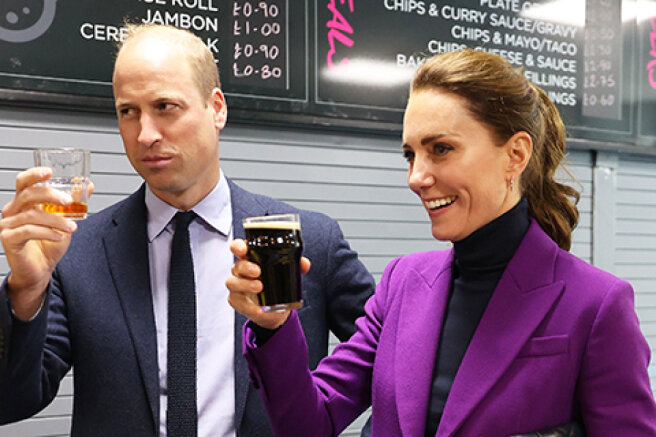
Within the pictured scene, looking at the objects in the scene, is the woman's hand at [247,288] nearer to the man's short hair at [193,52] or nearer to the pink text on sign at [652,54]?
the man's short hair at [193,52]

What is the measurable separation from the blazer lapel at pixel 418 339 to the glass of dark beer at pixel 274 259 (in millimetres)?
389

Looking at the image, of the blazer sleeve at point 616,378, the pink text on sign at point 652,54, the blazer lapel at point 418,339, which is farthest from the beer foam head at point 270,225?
the pink text on sign at point 652,54

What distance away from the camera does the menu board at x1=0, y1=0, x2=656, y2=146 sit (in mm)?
2846

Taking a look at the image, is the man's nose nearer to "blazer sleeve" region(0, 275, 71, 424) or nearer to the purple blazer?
"blazer sleeve" region(0, 275, 71, 424)

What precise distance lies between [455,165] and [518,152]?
0.19 m

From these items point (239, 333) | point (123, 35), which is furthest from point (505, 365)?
point (123, 35)

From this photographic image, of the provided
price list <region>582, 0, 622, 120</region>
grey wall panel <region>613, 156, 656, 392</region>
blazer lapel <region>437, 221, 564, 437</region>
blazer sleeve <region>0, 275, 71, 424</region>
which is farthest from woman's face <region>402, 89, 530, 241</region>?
grey wall panel <region>613, 156, 656, 392</region>

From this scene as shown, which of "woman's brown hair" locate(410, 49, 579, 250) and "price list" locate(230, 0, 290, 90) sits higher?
"price list" locate(230, 0, 290, 90)

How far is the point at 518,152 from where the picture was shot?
1.74m

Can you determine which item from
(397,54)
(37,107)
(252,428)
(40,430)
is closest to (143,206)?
(252,428)

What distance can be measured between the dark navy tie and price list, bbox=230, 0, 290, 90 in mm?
1321

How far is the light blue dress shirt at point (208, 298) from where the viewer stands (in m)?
1.93

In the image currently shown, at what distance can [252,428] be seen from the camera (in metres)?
1.95

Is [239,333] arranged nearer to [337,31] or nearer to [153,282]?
[153,282]
